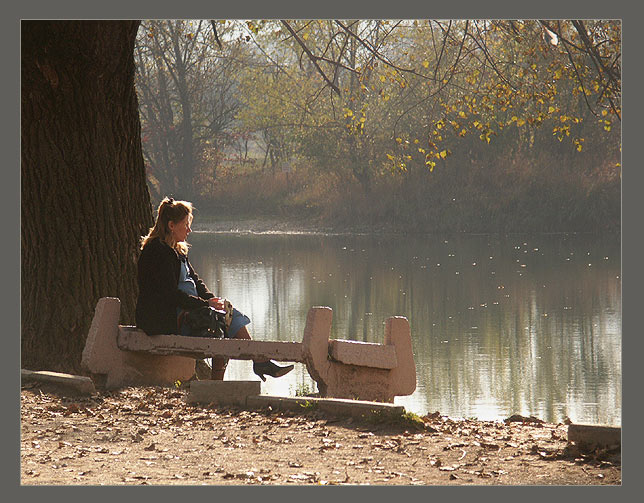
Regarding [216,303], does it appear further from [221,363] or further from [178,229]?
[178,229]

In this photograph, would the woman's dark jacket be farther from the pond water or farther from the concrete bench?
the pond water

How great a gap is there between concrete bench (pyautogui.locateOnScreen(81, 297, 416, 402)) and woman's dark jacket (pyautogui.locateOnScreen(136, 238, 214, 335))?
113 millimetres

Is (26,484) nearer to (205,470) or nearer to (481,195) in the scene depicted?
(205,470)

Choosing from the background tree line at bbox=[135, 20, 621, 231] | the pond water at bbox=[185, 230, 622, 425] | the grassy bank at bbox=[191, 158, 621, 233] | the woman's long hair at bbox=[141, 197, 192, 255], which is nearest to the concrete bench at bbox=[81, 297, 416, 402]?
the woman's long hair at bbox=[141, 197, 192, 255]

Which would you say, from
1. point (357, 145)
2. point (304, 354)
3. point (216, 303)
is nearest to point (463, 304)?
point (216, 303)

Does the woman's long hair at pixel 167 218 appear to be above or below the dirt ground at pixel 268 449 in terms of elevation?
above

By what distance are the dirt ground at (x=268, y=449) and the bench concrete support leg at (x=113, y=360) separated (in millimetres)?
235

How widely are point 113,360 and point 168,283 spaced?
0.75 meters

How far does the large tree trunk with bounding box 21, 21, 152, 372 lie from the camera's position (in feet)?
27.1

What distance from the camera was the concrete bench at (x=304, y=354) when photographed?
23.4 feet

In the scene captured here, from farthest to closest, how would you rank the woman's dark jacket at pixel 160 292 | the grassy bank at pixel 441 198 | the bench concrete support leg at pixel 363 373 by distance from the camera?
the grassy bank at pixel 441 198, the woman's dark jacket at pixel 160 292, the bench concrete support leg at pixel 363 373

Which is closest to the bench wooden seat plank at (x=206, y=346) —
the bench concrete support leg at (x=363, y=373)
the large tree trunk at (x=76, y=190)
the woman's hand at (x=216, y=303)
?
the bench concrete support leg at (x=363, y=373)

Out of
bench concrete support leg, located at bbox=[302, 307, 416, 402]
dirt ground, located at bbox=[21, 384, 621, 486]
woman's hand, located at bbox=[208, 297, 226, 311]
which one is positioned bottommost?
dirt ground, located at bbox=[21, 384, 621, 486]

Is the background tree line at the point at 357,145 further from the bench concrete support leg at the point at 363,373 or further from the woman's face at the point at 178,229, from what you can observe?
the bench concrete support leg at the point at 363,373
